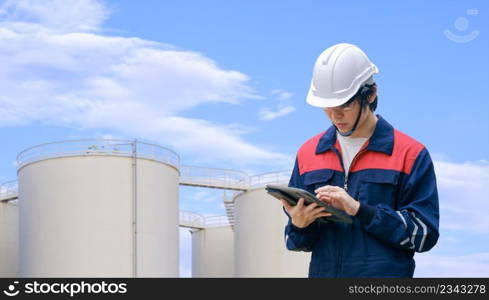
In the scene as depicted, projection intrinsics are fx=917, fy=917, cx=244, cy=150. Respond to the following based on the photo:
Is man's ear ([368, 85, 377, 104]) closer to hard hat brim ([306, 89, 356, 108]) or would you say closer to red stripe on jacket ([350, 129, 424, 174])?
hard hat brim ([306, 89, 356, 108])

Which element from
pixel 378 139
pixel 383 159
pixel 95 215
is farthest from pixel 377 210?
pixel 95 215

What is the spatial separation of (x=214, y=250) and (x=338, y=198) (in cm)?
3875

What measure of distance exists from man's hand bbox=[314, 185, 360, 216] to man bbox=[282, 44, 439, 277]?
0.03 feet

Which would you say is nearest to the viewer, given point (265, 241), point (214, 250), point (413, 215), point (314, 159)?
point (413, 215)

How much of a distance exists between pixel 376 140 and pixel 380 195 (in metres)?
0.29

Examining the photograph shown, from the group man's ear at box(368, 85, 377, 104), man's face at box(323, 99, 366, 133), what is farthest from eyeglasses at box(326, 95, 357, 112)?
man's ear at box(368, 85, 377, 104)

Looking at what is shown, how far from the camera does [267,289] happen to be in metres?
4.53

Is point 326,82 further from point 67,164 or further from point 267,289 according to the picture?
point 67,164

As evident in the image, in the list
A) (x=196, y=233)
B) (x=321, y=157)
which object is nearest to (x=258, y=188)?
(x=196, y=233)

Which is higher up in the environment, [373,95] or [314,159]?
[373,95]

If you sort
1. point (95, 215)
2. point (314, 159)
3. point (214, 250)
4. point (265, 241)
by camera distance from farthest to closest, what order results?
point (214, 250) < point (265, 241) < point (95, 215) < point (314, 159)

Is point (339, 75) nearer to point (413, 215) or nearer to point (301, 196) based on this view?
point (301, 196)

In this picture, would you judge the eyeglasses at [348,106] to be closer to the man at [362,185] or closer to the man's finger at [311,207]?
the man at [362,185]

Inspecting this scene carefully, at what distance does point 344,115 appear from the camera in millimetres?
4664
